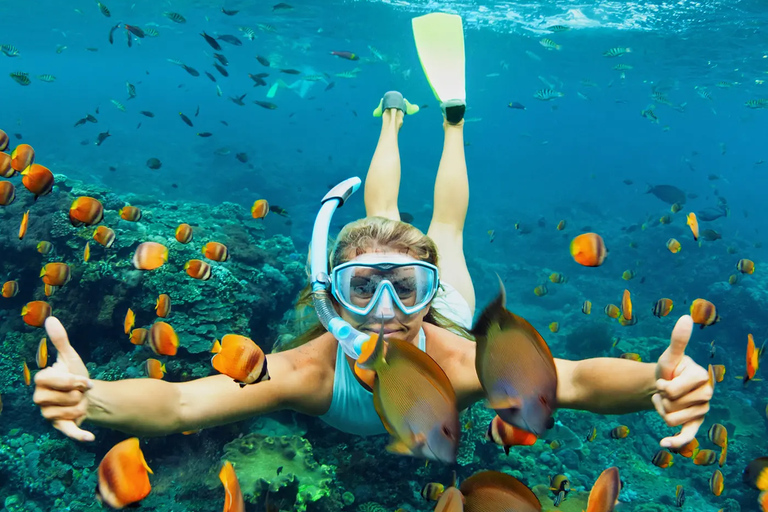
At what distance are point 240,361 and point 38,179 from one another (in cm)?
369

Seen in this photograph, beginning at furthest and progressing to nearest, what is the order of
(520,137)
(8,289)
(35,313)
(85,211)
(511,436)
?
(520,137), (8,289), (35,313), (85,211), (511,436)

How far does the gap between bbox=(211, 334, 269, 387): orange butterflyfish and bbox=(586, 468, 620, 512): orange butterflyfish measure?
5.57 ft

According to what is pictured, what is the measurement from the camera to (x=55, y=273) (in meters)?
5.39

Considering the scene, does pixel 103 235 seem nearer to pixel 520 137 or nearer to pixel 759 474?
pixel 759 474

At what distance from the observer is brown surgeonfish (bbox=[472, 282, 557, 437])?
59.5 inches

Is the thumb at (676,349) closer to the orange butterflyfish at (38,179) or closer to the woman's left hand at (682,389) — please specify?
the woman's left hand at (682,389)

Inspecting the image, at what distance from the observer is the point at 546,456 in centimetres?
730

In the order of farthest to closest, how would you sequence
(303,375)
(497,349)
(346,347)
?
1. (303,375)
2. (346,347)
3. (497,349)

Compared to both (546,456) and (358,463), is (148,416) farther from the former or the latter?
(546,456)

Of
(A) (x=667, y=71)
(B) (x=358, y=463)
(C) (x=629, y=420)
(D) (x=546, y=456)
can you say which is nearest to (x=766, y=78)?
(A) (x=667, y=71)

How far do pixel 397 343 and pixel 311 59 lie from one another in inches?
2129

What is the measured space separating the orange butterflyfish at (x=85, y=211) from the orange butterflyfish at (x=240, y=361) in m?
3.37

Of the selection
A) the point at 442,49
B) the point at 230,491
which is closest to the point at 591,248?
the point at 442,49

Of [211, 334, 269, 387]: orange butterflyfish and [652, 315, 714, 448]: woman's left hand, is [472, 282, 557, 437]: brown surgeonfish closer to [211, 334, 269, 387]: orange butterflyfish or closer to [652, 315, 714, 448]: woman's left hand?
[652, 315, 714, 448]: woman's left hand
